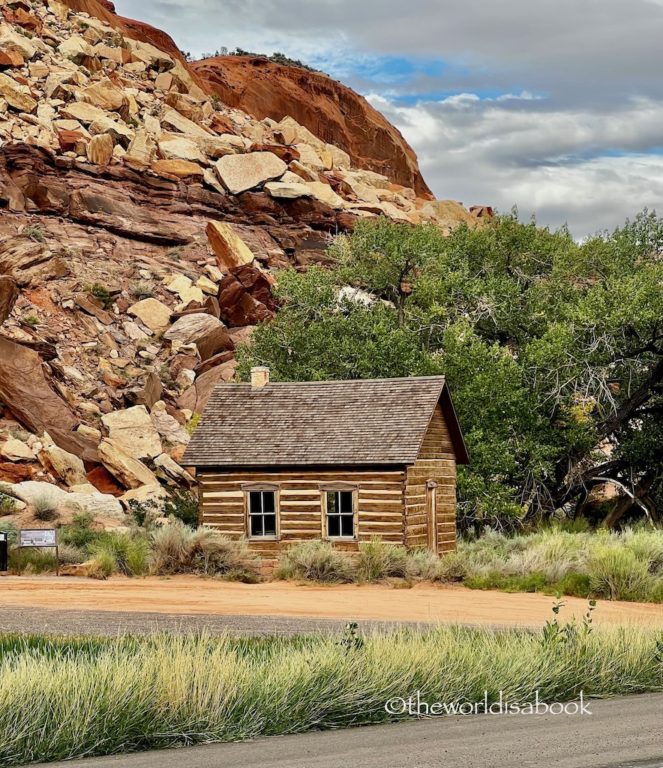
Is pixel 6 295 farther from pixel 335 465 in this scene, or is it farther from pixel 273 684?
pixel 273 684

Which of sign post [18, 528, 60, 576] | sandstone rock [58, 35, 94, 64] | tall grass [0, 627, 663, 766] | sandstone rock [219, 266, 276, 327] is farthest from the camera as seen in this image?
sandstone rock [58, 35, 94, 64]

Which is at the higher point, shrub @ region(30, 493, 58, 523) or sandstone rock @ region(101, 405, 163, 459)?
sandstone rock @ region(101, 405, 163, 459)

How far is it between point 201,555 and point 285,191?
4166 cm

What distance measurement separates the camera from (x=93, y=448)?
130 ft

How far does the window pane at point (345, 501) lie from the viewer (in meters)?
27.8

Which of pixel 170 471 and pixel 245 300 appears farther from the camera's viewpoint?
pixel 245 300

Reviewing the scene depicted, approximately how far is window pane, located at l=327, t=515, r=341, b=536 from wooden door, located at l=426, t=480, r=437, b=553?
2285 mm

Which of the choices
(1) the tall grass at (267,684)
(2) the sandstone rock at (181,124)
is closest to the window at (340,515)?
(1) the tall grass at (267,684)

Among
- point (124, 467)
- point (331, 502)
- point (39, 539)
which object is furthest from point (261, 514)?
point (124, 467)

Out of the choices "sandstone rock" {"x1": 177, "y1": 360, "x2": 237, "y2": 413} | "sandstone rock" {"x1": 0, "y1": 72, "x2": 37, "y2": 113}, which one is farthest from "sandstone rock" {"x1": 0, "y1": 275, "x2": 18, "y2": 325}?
"sandstone rock" {"x1": 0, "y1": 72, "x2": 37, "y2": 113}

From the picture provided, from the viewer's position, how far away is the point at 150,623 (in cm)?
1742

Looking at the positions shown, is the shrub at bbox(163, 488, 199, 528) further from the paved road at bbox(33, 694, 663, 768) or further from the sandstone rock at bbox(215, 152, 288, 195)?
the sandstone rock at bbox(215, 152, 288, 195)

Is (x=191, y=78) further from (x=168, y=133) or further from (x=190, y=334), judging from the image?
(x=190, y=334)

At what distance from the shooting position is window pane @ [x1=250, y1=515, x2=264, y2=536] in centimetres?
2845
